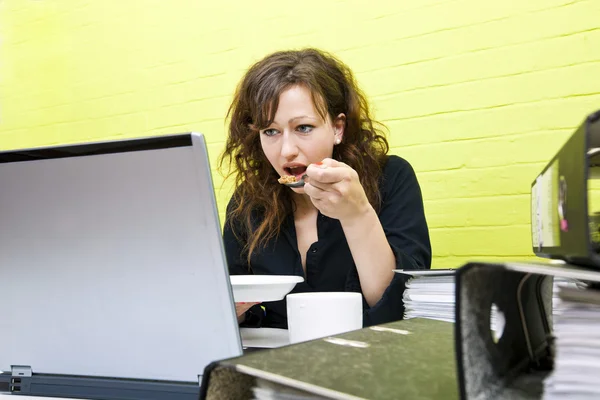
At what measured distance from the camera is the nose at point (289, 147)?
149 cm

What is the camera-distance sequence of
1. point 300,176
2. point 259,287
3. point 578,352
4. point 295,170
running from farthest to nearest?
point 295,170 < point 300,176 < point 259,287 < point 578,352

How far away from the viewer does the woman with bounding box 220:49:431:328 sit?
1.50 m

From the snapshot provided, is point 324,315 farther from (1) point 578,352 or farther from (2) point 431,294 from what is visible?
(1) point 578,352

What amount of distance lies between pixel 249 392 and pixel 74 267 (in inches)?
13.5

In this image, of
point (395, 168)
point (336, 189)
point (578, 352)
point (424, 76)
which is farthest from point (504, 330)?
point (424, 76)

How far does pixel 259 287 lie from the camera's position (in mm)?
921

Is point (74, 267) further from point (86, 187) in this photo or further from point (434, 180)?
point (434, 180)

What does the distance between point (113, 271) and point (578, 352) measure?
19.0 inches

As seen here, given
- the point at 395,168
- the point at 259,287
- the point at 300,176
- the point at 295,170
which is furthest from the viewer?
the point at 395,168

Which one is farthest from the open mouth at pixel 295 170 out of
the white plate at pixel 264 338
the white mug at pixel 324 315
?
the white mug at pixel 324 315

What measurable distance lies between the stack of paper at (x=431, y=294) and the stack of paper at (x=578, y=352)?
523 mm

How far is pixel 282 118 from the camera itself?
1.50 m

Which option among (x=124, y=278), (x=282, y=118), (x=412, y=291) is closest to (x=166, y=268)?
(x=124, y=278)

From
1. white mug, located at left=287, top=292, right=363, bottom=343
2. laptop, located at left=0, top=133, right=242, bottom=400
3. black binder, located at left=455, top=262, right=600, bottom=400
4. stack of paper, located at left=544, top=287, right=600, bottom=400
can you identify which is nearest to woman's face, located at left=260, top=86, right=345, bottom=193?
white mug, located at left=287, top=292, right=363, bottom=343
